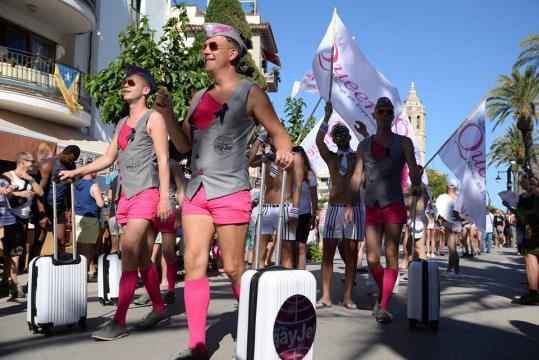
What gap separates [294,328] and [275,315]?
17 cm

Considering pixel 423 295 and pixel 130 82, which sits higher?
pixel 130 82

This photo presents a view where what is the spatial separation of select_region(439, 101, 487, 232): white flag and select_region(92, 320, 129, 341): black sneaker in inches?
201

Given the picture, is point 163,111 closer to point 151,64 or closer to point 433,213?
point 151,64

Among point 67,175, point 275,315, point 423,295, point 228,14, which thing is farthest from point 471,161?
point 228,14

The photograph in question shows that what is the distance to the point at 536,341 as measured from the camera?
16.8 ft

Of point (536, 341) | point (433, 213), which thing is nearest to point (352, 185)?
point (536, 341)

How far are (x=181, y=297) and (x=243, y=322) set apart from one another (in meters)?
4.41

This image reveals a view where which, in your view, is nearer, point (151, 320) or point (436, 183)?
point (151, 320)

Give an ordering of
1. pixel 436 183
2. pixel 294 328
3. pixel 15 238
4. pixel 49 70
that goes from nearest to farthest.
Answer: pixel 294 328, pixel 15 238, pixel 49 70, pixel 436 183

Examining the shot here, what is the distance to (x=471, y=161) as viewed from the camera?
8281mm

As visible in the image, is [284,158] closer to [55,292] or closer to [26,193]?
[55,292]

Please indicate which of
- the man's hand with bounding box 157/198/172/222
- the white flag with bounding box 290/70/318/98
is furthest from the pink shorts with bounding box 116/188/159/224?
the white flag with bounding box 290/70/318/98

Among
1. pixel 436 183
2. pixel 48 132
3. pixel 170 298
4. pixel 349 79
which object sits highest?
pixel 436 183

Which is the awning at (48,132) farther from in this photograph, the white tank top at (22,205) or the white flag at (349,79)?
the white flag at (349,79)
